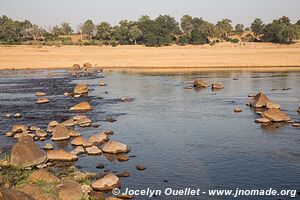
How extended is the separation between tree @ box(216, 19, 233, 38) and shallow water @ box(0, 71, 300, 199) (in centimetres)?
8209

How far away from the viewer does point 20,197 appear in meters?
14.1

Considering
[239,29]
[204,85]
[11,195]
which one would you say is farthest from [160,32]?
[11,195]

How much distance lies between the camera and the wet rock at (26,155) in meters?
21.9

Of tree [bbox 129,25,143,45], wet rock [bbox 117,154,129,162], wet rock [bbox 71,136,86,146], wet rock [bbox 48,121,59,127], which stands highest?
tree [bbox 129,25,143,45]

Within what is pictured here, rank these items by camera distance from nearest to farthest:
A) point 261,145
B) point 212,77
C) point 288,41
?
point 261,145 < point 212,77 < point 288,41

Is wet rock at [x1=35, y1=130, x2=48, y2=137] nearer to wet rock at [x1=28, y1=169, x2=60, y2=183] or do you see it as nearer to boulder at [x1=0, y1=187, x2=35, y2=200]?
→ wet rock at [x1=28, y1=169, x2=60, y2=183]

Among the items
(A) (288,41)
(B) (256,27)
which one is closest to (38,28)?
(B) (256,27)

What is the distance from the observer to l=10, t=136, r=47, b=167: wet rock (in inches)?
864

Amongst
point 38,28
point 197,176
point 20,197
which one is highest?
point 38,28

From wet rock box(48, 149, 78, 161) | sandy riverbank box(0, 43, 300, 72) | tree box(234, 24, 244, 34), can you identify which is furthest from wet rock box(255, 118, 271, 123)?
tree box(234, 24, 244, 34)

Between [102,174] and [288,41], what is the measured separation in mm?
99725

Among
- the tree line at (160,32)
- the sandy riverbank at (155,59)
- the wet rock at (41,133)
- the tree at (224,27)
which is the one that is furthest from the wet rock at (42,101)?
the tree at (224,27)

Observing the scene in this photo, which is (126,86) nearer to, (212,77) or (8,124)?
(212,77)

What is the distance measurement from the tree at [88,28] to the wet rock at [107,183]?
13373 cm
